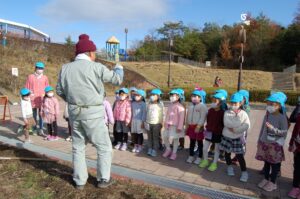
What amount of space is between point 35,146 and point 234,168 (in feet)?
13.4

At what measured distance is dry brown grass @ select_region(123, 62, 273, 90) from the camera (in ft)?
101

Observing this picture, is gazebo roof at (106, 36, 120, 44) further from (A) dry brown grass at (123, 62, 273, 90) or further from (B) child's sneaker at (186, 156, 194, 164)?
(B) child's sneaker at (186, 156, 194, 164)

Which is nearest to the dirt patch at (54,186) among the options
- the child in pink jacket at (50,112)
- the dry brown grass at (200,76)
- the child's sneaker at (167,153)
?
the child's sneaker at (167,153)

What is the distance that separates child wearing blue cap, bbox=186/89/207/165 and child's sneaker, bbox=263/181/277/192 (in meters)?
1.40

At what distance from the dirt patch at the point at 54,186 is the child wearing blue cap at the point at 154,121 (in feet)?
5.88

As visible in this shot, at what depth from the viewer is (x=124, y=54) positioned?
47469 millimetres

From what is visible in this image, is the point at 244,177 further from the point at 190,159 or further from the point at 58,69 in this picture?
the point at 58,69

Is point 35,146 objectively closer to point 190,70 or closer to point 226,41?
point 190,70

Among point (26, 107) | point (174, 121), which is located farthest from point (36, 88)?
point (174, 121)

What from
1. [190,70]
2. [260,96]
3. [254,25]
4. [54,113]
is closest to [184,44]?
[254,25]

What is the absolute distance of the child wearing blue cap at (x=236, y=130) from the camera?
15.9ft

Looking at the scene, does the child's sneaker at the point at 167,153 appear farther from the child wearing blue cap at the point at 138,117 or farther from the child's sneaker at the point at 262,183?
the child's sneaker at the point at 262,183

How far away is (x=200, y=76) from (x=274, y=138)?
29.7m

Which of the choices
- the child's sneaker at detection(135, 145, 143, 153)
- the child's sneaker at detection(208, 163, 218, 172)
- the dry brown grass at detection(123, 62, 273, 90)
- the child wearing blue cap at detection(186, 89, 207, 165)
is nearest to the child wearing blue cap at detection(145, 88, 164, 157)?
the child's sneaker at detection(135, 145, 143, 153)
